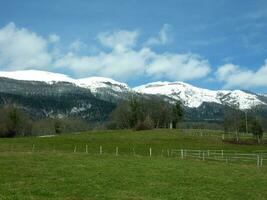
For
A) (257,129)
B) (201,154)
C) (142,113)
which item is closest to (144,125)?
(142,113)

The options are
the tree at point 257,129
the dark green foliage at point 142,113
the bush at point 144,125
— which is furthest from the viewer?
the dark green foliage at point 142,113

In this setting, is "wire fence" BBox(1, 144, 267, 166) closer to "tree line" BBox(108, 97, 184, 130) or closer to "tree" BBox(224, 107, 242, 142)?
"tree" BBox(224, 107, 242, 142)

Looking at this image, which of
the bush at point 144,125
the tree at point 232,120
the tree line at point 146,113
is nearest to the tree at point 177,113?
the tree line at point 146,113

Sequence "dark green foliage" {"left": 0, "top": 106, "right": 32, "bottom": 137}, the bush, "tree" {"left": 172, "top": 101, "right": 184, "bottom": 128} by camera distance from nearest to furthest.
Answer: "dark green foliage" {"left": 0, "top": 106, "right": 32, "bottom": 137} < the bush < "tree" {"left": 172, "top": 101, "right": 184, "bottom": 128}

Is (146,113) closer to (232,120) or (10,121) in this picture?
(232,120)

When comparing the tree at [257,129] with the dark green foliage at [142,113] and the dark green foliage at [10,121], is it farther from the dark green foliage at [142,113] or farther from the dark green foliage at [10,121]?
the dark green foliage at [10,121]

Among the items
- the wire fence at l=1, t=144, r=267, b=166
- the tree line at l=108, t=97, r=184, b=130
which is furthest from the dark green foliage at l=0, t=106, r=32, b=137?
the wire fence at l=1, t=144, r=267, b=166

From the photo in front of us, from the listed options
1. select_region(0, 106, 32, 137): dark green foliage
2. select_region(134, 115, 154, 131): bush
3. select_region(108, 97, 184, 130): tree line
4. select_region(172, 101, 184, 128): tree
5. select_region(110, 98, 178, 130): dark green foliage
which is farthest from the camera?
select_region(110, 98, 178, 130): dark green foliage

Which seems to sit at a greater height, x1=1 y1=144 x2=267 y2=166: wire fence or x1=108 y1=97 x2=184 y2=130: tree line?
x1=108 y1=97 x2=184 y2=130: tree line

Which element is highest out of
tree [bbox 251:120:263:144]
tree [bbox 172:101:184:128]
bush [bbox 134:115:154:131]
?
tree [bbox 172:101:184:128]

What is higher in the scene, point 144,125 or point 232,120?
point 232,120

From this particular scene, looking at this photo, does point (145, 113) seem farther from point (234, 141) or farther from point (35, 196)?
point (35, 196)

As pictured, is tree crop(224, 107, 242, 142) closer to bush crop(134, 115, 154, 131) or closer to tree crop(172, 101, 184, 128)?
tree crop(172, 101, 184, 128)

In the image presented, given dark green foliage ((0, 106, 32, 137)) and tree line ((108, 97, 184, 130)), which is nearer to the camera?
dark green foliage ((0, 106, 32, 137))
